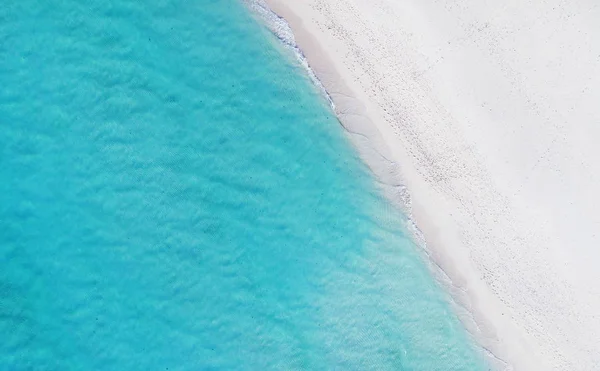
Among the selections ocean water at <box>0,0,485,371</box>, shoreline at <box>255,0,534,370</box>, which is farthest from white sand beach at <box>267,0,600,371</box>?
ocean water at <box>0,0,485,371</box>

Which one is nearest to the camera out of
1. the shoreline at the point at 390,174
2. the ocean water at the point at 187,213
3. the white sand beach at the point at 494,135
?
the white sand beach at the point at 494,135

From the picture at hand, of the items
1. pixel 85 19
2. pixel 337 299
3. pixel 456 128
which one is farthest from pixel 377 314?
pixel 85 19

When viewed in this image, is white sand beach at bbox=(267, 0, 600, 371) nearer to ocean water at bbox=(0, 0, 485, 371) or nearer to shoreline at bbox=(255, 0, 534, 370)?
shoreline at bbox=(255, 0, 534, 370)

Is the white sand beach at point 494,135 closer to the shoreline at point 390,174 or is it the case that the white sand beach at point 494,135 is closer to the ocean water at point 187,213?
the shoreline at point 390,174

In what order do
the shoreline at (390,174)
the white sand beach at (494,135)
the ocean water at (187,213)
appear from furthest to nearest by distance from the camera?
the ocean water at (187,213) → the shoreline at (390,174) → the white sand beach at (494,135)

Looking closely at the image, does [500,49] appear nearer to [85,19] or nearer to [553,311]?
[553,311]

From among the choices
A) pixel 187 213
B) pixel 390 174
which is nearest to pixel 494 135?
pixel 390 174

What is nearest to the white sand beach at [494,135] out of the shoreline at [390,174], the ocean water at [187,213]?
the shoreline at [390,174]
